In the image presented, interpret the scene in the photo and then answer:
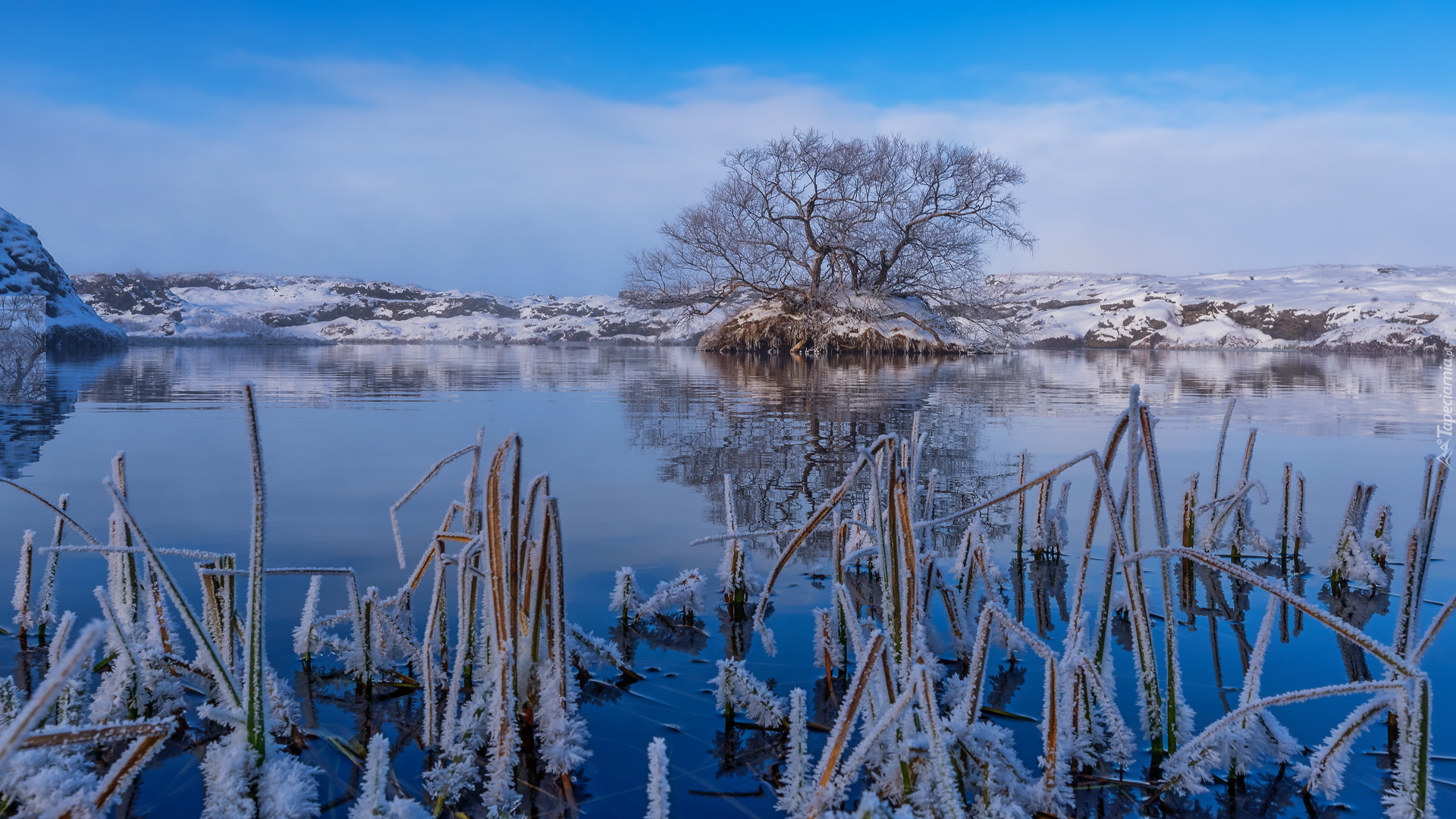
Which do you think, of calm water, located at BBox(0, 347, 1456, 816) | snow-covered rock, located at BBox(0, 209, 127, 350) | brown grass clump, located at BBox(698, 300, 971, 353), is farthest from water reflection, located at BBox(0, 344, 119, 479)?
brown grass clump, located at BBox(698, 300, 971, 353)

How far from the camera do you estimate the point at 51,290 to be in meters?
30.6

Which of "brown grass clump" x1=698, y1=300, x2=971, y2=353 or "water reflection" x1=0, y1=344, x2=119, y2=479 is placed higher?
"brown grass clump" x1=698, y1=300, x2=971, y2=353

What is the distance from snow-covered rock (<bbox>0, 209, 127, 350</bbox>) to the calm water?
1485 cm

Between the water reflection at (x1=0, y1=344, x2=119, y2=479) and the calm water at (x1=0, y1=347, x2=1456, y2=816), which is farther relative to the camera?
the water reflection at (x1=0, y1=344, x2=119, y2=479)

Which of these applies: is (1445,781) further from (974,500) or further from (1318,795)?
(974,500)

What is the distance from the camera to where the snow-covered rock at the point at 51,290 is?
28.7 m

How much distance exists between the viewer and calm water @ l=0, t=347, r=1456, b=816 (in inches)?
96.3

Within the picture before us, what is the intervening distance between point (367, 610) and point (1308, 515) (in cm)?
521

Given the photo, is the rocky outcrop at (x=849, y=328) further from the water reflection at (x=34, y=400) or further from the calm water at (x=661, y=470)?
the water reflection at (x=34, y=400)

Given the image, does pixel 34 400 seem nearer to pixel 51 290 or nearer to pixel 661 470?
pixel 661 470

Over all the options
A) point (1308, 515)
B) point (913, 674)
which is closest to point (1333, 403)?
point (1308, 515)

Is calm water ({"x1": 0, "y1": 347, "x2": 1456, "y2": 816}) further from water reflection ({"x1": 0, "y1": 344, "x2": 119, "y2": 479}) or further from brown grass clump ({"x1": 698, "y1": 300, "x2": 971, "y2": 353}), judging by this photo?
brown grass clump ({"x1": 698, "y1": 300, "x2": 971, "y2": 353})

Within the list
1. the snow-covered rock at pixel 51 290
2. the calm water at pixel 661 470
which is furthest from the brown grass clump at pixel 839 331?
the snow-covered rock at pixel 51 290

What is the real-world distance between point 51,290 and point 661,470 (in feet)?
109
